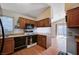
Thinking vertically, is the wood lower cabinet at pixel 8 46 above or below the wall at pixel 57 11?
below

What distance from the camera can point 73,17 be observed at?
1732mm

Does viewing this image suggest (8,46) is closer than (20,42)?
Yes

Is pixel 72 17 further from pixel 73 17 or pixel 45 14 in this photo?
pixel 45 14

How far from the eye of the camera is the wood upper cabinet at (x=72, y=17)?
1.72 m

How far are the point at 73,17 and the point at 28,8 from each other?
2.58 feet

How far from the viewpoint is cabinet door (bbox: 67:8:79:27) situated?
1.72m

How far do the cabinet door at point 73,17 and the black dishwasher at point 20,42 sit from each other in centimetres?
83

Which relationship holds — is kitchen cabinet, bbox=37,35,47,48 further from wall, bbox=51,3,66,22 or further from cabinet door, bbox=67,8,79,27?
cabinet door, bbox=67,8,79,27

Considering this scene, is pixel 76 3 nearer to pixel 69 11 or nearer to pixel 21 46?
pixel 69 11

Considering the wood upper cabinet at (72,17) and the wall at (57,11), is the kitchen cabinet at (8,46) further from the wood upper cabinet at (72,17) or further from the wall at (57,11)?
the wood upper cabinet at (72,17)

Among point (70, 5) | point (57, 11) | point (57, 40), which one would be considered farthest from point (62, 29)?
point (70, 5)

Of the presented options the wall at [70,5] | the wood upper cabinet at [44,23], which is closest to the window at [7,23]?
the wood upper cabinet at [44,23]

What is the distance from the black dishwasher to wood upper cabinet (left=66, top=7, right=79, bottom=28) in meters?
0.83

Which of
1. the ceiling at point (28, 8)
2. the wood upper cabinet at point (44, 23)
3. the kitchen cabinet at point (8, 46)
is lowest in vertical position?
the kitchen cabinet at point (8, 46)
